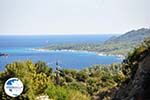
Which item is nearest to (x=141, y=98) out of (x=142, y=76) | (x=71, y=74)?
(x=142, y=76)

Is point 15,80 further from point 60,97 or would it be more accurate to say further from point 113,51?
point 113,51

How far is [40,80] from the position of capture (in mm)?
21781

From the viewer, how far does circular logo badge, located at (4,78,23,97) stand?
607 inches

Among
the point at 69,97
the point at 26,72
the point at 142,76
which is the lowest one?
the point at 69,97

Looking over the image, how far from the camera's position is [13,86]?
15367 millimetres

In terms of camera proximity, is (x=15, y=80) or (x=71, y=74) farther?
(x=71, y=74)

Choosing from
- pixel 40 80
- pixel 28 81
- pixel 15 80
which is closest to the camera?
pixel 15 80

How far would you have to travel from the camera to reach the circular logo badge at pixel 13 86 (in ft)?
50.6

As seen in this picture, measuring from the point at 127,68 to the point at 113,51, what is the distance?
180426mm

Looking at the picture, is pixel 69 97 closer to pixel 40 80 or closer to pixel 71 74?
pixel 40 80

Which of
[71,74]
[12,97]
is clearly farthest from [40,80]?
[71,74]

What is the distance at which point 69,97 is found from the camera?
20688 mm

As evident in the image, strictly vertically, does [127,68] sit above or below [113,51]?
above

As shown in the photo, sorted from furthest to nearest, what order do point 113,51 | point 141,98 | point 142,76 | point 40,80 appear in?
point 113,51
point 40,80
point 142,76
point 141,98
